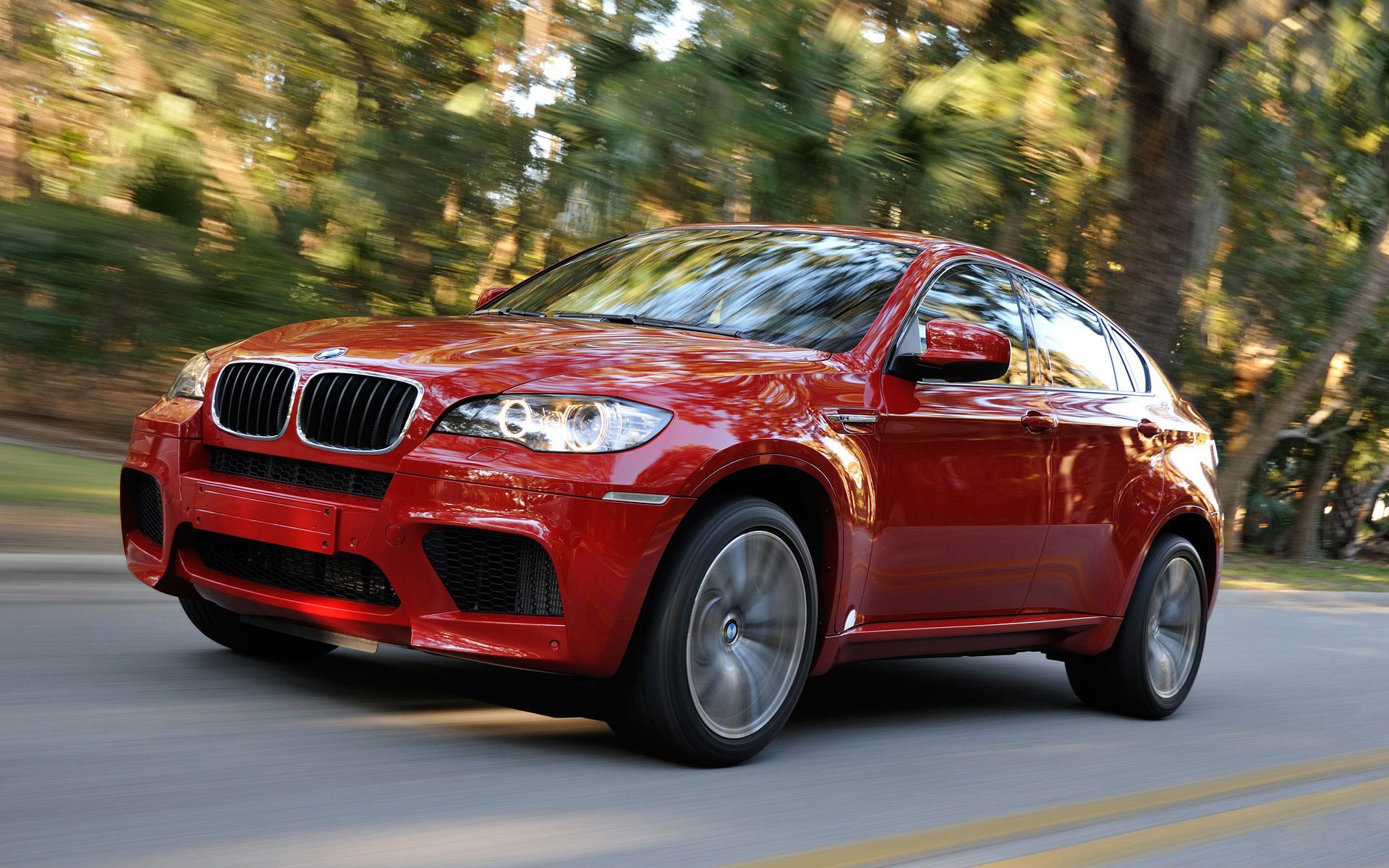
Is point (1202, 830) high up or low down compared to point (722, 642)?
down

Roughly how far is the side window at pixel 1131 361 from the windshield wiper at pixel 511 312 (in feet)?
7.99

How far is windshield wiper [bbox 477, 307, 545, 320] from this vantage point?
18.2 feet

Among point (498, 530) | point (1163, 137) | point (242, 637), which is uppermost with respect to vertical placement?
point (1163, 137)

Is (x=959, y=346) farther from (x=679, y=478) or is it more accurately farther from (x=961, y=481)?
(x=679, y=478)

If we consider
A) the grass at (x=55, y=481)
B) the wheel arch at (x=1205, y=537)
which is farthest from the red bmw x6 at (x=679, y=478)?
the grass at (x=55, y=481)

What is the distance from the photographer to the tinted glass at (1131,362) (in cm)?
646

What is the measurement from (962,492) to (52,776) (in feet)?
9.56

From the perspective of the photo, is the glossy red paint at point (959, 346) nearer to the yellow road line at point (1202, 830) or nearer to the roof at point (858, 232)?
the roof at point (858, 232)

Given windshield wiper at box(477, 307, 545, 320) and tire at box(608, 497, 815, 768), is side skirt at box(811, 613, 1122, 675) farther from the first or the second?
windshield wiper at box(477, 307, 545, 320)

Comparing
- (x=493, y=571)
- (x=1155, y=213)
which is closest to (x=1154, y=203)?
(x=1155, y=213)

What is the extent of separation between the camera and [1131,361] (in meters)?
6.55

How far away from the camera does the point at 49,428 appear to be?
1103 cm

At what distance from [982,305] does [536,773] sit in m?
2.50

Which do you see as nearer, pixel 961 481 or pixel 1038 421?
pixel 961 481
